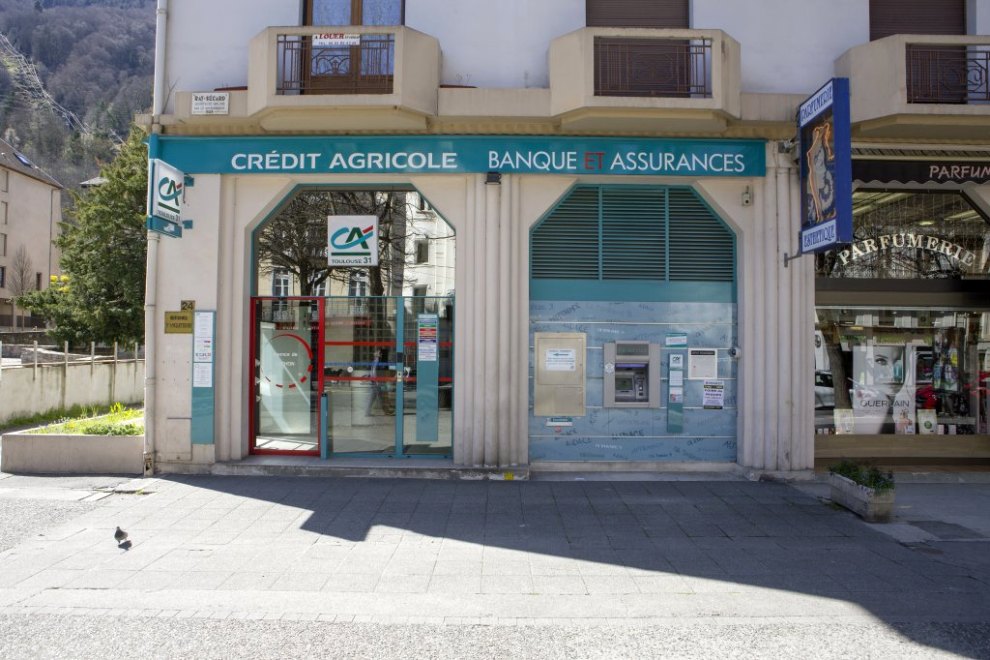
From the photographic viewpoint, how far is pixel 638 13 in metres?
9.37

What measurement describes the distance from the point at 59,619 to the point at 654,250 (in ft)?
25.2

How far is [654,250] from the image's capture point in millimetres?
9242

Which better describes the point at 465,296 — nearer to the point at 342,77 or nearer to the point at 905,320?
the point at 342,77

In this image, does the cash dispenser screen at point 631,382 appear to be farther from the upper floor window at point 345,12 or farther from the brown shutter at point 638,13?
the upper floor window at point 345,12

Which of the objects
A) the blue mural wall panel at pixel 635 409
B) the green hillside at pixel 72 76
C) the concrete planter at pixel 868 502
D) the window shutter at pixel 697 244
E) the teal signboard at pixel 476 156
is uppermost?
the green hillside at pixel 72 76

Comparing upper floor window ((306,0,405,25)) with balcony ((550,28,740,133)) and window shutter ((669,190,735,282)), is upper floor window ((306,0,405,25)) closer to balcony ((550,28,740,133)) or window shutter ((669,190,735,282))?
balcony ((550,28,740,133))

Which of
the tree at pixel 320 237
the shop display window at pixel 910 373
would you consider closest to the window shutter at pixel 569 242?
the tree at pixel 320 237

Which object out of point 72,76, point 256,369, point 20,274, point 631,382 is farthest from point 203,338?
point 72,76

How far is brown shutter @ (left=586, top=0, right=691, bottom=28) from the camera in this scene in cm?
934

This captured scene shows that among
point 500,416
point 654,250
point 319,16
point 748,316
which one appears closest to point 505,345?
point 500,416

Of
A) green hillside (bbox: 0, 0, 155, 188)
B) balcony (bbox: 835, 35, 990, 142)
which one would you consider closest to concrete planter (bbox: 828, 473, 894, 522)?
balcony (bbox: 835, 35, 990, 142)

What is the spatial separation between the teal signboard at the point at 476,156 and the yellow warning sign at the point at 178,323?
6.48ft

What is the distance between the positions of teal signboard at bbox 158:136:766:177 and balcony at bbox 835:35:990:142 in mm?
1434

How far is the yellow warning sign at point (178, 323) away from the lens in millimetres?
8930
